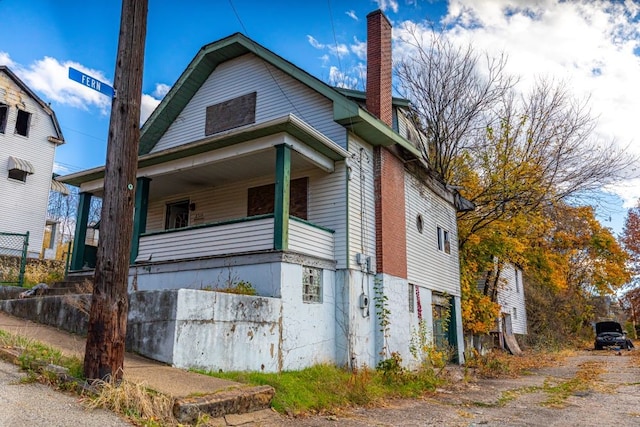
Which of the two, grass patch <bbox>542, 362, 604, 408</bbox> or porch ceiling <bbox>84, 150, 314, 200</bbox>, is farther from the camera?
porch ceiling <bbox>84, 150, 314, 200</bbox>

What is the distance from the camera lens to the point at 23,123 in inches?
972

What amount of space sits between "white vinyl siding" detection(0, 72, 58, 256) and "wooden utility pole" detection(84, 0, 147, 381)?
68.1 feet

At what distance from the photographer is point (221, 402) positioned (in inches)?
239

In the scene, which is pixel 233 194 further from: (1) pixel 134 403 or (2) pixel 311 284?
(1) pixel 134 403

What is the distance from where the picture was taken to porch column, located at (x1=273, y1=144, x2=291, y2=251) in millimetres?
10078

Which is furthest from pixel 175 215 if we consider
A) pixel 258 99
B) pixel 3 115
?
pixel 3 115

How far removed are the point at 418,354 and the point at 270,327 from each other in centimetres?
651

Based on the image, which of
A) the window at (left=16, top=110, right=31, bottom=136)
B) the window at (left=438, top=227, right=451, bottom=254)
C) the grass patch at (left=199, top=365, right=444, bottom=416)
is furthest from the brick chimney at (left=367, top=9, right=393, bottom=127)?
the window at (left=16, top=110, right=31, bottom=136)

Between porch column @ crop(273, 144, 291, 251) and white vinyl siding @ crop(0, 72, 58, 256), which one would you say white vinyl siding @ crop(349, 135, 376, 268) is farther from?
white vinyl siding @ crop(0, 72, 58, 256)

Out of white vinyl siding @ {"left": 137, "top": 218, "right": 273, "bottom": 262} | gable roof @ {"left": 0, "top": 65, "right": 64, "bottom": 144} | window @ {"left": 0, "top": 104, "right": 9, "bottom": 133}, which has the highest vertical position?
gable roof @ {"left": 0, "top": 65, "right": 64, "bottom": 144}

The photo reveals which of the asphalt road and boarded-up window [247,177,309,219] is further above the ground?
boarded-up window [247,177,309,219]

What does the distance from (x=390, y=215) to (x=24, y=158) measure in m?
20.2

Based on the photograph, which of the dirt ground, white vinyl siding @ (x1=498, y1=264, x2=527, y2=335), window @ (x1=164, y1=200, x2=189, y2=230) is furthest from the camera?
white vinyl siding @ (x1=498, y1=264, x2=527, y2=335)

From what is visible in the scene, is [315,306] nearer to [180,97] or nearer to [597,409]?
[597,409]
